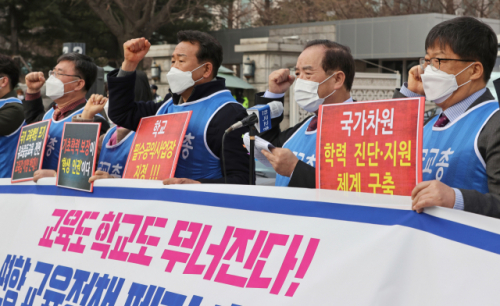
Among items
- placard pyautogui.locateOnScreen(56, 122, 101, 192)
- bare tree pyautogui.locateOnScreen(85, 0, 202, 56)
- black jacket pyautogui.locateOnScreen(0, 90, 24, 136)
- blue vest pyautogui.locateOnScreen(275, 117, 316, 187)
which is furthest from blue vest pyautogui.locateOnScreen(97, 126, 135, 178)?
bare tree pyautogui.locateOnScreen(85, 0, 202, 56)

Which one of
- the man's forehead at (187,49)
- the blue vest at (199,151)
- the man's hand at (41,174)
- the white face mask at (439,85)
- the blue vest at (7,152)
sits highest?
the man's forehead at (187,49)

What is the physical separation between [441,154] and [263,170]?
19.3ft

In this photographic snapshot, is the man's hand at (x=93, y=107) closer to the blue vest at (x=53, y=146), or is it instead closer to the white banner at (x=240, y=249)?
the blue vest at (x=53, y=146)

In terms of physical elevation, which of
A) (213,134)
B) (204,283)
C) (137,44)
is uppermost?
(137,44)

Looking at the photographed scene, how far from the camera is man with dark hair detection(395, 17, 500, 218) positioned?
7.25 ft

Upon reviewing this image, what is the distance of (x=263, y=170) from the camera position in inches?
323

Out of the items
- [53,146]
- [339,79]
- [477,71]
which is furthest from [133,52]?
[477,71]

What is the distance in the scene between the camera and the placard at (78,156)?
3021mm

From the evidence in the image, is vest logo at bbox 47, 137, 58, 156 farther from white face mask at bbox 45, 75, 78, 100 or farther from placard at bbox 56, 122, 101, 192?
placard at bbox 56, 122, 101, 192

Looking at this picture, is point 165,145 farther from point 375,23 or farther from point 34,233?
point 375,23

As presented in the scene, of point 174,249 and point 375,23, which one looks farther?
point 375,23

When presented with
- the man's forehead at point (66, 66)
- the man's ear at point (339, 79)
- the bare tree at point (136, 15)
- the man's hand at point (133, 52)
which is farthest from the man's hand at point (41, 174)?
the bare tree at point (136, 15)

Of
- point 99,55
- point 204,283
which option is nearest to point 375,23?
Result: point 99,55

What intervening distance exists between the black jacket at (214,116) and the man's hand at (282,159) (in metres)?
0.57
